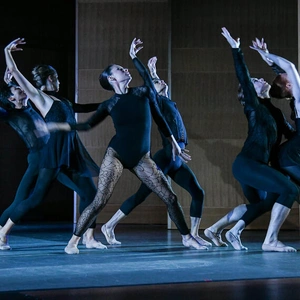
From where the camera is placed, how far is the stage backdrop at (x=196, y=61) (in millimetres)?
8273

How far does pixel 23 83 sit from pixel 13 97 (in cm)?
58

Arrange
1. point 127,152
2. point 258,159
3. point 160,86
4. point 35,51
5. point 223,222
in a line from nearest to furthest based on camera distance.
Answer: point 127,152 → point 258,159 → point 223,222 → point 160,86 → point 35,51

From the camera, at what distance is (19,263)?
4848 mm

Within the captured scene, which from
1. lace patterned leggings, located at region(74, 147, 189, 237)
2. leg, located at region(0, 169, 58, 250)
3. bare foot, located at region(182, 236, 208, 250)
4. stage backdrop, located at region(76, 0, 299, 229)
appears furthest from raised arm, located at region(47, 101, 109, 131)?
stage backdrop, located at region(76, 0, 299, 229)

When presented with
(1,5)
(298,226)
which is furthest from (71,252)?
(1,5)

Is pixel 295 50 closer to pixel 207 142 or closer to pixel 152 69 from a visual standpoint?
pixel 207 142

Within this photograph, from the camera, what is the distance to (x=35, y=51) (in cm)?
961

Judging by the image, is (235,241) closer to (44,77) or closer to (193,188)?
(193,188)

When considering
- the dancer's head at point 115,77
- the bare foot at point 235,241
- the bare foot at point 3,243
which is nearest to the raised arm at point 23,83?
the dancer's head at point 115,77

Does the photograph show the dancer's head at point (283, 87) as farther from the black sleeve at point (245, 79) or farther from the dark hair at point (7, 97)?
the dark hair at point (7, 97)

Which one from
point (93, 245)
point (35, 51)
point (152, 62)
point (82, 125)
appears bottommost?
point (93, 245)

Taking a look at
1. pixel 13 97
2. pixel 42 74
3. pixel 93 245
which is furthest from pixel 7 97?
pixel 93 245

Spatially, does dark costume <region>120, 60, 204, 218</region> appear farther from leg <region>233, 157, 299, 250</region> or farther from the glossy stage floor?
leg <region>233, 157, 299, 250</region>

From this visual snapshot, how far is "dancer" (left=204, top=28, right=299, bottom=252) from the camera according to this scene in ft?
18.0
